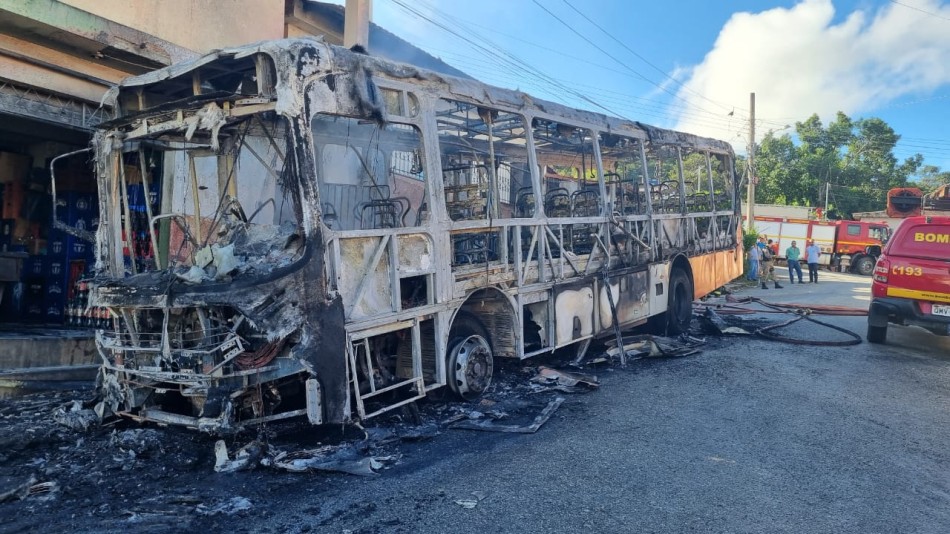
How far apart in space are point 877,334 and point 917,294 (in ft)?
3.59

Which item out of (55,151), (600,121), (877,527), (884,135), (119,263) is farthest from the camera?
(884,135)

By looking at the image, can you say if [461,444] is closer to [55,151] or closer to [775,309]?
[55,151]

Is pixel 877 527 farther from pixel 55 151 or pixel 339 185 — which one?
pixel 55 151

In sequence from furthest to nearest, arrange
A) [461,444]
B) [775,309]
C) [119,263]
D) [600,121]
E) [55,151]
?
1. [775,309]
2. [55,151]
3. [600,121]
4. [119,263]
5. [461,444]

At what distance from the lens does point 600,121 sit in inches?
307

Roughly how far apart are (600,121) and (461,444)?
194 inches

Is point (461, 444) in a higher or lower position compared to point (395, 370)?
lower

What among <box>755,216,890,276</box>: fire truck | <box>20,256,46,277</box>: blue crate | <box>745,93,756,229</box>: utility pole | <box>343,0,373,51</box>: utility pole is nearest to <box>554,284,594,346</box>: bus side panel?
<box>343,0,373,51</box>: utility pole

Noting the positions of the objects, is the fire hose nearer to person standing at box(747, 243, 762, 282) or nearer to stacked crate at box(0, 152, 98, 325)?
person standing at box(747, 243, 762, 282)

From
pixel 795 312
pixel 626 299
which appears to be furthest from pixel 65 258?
pixel 795 312

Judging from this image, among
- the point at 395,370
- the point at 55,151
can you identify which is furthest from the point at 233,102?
the point at 55,151

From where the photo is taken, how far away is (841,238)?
84.4ft

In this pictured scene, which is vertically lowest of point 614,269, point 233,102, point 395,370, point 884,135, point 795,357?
point 795,357

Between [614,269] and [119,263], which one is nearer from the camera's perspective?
[119,263]
